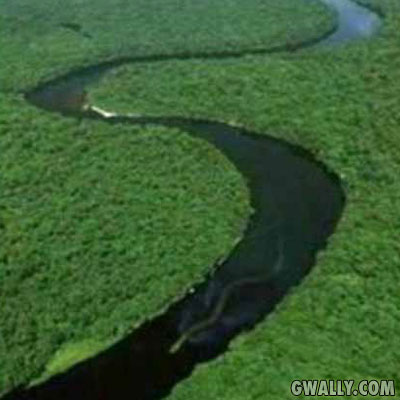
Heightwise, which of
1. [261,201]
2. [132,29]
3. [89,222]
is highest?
[89,222]

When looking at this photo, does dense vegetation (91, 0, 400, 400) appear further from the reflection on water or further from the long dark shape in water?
the reflection on water

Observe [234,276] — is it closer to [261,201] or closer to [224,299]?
[224,299]

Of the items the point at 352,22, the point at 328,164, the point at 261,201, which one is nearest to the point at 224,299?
the point at 261,201

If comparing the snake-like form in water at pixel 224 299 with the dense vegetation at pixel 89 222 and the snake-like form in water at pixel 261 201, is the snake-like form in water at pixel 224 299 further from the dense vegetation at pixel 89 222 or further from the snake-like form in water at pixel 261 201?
the dense vegetation at pixel 89 222

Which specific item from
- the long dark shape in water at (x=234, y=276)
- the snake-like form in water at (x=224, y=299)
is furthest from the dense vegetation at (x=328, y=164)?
the snake-like form in water at (x=224, y=299)

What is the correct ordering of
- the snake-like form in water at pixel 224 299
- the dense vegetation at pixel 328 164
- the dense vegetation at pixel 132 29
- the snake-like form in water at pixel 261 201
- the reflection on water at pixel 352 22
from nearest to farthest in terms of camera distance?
the dense vegetation at pixel 328 164 < the snake-like form in water at pixel 224 299 < the snake-like form in water at pixel 261 201 < the dense vegetation at pixel 132 29 < the reflection on water at pixel 352 22

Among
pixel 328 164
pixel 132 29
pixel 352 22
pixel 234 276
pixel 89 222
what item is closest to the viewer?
pixel 234 276
